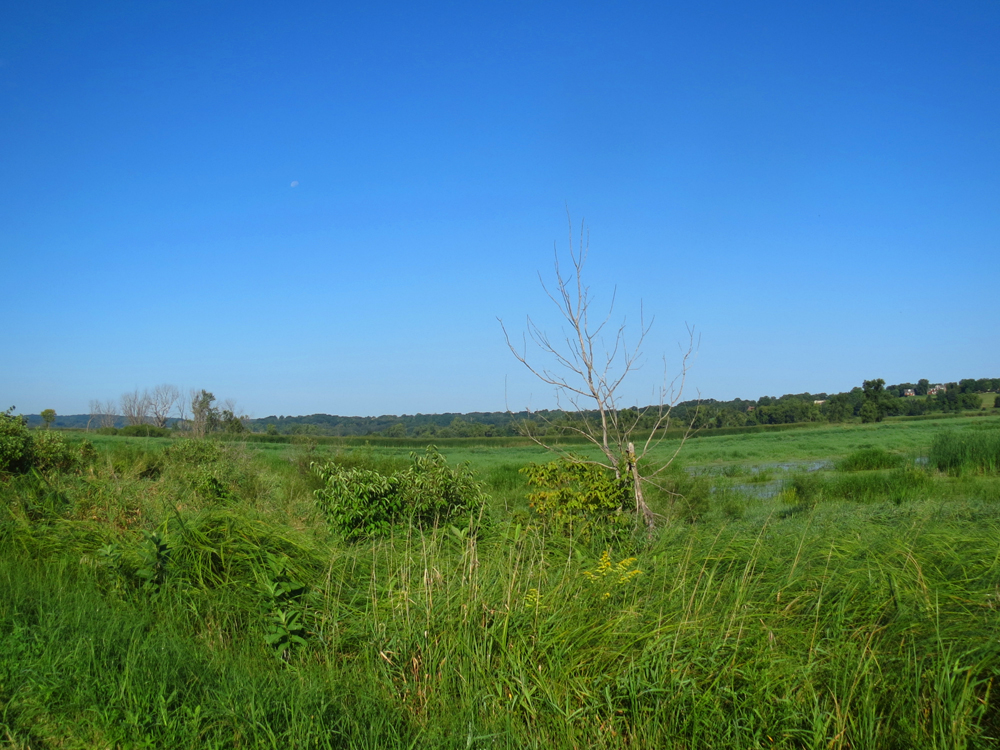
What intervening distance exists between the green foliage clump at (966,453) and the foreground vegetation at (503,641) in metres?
19.4

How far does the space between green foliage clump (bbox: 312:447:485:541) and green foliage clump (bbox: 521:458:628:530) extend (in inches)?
32.0

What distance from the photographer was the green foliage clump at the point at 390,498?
819 centimetres

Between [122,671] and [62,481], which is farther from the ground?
[62,481]

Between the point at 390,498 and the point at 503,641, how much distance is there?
4.15 m

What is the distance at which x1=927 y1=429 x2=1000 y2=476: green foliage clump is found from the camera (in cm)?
2366

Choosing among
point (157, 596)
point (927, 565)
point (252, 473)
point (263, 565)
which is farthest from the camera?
point (252, 473)

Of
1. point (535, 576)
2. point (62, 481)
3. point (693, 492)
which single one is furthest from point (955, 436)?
point (62, 481)

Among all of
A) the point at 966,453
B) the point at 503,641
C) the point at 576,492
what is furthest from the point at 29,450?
the point at 966,453

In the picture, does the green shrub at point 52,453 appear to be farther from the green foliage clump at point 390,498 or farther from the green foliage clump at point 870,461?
the green foliage clump at point 870,461

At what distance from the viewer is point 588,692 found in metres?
3.98

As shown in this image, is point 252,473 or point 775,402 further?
point 775,402

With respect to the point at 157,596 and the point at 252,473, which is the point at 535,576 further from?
the point at 252,473

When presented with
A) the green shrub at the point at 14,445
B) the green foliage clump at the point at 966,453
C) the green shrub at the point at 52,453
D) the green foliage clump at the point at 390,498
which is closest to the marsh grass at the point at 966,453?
the green foliage clump at the point at 966,453

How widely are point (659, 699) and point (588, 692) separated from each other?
1.34ft
